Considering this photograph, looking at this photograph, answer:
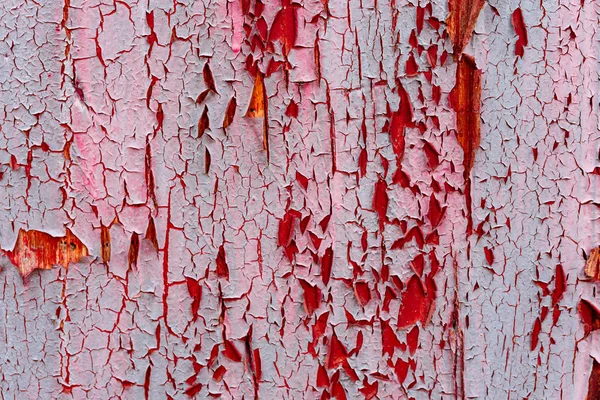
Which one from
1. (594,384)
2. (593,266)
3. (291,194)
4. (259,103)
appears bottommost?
(594,384)

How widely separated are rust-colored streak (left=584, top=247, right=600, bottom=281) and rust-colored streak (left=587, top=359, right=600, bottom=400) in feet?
0.42

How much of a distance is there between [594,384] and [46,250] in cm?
79

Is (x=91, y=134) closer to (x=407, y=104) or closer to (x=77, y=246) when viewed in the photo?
(x=77, y=246)

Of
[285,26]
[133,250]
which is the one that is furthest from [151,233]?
[285,26]

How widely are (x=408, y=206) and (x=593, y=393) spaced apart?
0.39 metres

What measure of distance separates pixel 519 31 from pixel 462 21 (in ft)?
0.27

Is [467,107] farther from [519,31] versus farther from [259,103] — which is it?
[259,103]

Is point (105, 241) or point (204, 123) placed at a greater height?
point (204, 123)

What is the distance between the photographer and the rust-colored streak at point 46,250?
66 centimetres

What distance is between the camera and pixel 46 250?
0.66 m

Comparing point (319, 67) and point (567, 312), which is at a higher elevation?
point (319, 67)

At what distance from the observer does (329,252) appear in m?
0.67

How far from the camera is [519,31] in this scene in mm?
676

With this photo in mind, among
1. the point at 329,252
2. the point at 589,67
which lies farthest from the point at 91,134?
the point at 589,67
